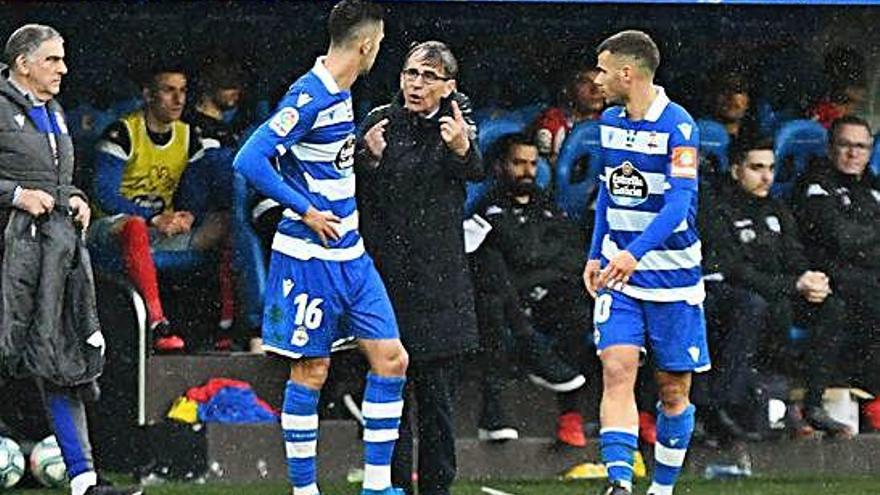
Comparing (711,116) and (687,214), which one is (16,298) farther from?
(711,116)

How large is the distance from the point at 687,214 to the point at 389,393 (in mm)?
1384

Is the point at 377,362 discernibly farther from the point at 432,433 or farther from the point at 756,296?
the point at 756,296

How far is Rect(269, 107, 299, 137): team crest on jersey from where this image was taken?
10359 millimetres

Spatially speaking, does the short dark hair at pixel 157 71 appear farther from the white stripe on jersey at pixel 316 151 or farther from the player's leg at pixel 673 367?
the player's leg at pixel 673 367

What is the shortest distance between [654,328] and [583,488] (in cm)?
187

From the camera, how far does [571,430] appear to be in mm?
13031

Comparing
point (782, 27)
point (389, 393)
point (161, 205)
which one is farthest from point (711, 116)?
point (389, 393)

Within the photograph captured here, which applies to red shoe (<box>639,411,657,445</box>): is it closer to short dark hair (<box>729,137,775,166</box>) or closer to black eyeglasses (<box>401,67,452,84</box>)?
short dark hair (<box>729,137,775,166</box>)

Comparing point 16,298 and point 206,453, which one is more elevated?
point 16,298

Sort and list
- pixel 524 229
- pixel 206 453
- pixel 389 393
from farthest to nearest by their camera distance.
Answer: pixel 524 229, pixel 206 453, pixel 389 393

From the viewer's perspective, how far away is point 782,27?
13977 millimetres

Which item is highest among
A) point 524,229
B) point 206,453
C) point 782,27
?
point 782,27

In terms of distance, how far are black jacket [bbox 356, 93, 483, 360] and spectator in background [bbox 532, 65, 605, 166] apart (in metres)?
2.45

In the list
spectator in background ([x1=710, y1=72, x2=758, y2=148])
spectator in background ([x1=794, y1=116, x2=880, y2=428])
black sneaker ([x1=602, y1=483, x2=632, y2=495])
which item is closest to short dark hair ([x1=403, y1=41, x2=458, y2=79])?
black sneaker ([x1=602, y1=483, x2=632, y2=495])
